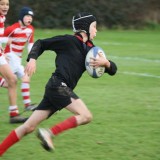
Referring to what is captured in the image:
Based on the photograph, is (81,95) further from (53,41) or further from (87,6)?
(87,6)

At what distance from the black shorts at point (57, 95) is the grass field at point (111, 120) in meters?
0.61

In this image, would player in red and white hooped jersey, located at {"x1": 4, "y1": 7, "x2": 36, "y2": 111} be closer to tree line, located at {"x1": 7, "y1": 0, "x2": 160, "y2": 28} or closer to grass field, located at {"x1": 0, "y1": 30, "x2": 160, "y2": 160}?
grass field, located at {"x1": 0, "y1": 30, "x2": 160, "y2": 160}

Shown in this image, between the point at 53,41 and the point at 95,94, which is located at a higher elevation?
the point at 53,41

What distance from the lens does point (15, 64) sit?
8234 millimetres

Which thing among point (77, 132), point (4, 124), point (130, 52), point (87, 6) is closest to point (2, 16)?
point (4, 124)

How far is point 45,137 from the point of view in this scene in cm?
527

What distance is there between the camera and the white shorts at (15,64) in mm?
8227

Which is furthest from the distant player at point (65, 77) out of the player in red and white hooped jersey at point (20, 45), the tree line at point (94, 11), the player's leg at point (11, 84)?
the tree line at point (94, 11)

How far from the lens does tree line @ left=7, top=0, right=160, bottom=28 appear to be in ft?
84.2

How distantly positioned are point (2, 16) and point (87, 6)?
18.7 metres

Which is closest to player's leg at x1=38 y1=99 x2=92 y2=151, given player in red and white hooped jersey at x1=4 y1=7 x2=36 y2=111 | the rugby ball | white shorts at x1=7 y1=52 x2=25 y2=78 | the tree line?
the rugby ball

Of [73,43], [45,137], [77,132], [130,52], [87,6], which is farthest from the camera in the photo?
[87,6]

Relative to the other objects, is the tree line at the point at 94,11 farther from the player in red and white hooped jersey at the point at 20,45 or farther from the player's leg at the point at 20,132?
the player's leg at the point at 20,132

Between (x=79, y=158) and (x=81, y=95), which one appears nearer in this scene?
(x=79, y=158)
